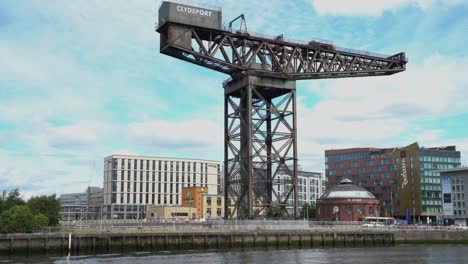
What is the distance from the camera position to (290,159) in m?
66.2

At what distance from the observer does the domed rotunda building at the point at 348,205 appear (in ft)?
343

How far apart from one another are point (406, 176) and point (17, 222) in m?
104

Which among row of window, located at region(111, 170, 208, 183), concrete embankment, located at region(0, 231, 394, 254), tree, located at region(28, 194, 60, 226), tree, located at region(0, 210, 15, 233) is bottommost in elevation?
concrete embankment, located at region(0, 231, 394, 254)

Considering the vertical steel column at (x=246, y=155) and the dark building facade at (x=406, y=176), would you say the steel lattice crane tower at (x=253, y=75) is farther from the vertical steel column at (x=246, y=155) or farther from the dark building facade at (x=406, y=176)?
the dark building facade at (x=406, y=176)

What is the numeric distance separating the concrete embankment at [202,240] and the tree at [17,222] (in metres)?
8.36

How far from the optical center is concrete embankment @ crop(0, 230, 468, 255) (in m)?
49.2

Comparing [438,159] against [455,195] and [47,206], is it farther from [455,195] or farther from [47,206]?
[47,206]

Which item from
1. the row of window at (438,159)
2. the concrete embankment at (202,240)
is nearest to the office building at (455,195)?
the row of window at (438,159)

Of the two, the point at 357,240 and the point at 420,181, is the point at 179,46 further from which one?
the point at 420,181

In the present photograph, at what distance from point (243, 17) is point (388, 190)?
95341mm

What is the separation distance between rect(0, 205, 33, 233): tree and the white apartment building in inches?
4008

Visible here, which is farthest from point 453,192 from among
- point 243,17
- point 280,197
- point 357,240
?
point 243,17

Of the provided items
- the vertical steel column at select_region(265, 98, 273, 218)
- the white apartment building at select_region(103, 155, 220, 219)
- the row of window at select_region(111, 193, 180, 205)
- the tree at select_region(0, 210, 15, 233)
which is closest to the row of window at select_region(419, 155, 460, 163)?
the white apartment building at select_region(103, 155, 220, 219)

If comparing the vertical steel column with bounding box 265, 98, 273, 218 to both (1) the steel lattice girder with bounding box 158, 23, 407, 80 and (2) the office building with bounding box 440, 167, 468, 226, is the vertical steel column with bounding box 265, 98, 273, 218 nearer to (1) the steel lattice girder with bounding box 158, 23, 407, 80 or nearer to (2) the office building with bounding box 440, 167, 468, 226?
(1) the steel lattice girder with bounding box 158, 23, 407, 80
